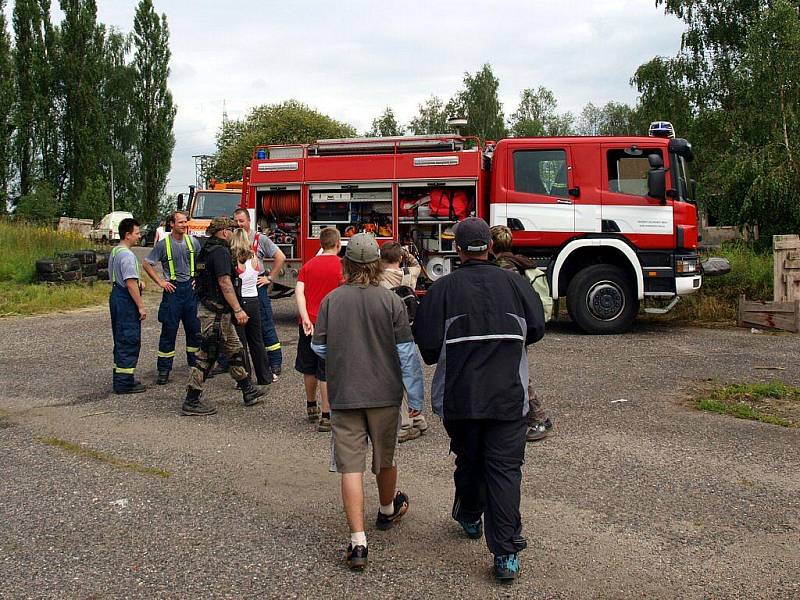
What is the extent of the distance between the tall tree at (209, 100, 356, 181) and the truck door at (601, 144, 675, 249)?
3638cm

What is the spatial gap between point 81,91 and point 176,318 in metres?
40.6

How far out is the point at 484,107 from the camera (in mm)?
60125

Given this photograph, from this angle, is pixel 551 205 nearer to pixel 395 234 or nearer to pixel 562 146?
pixel 562 146

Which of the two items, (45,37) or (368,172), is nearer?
(368,172)

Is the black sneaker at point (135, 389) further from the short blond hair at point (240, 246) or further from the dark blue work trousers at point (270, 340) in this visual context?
the short blond hair at point (240, 246)

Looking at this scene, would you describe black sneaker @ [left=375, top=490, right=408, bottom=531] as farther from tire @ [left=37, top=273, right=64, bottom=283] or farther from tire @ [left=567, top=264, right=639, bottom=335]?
tire @ [left=37, top=273, right=64, bottom=283]

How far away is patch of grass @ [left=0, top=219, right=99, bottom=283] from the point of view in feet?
58.3

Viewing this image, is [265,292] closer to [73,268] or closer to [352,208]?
[352,208]

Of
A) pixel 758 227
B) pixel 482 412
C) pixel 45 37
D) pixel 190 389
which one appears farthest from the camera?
pixel 45 37

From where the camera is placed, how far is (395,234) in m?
12.8

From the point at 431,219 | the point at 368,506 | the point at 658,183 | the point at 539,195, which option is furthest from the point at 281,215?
the point at 368,506

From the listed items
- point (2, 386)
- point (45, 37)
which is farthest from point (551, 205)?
point (45, 37)

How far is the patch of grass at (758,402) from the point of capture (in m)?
7.11

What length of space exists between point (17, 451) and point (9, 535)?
6.13 ft
